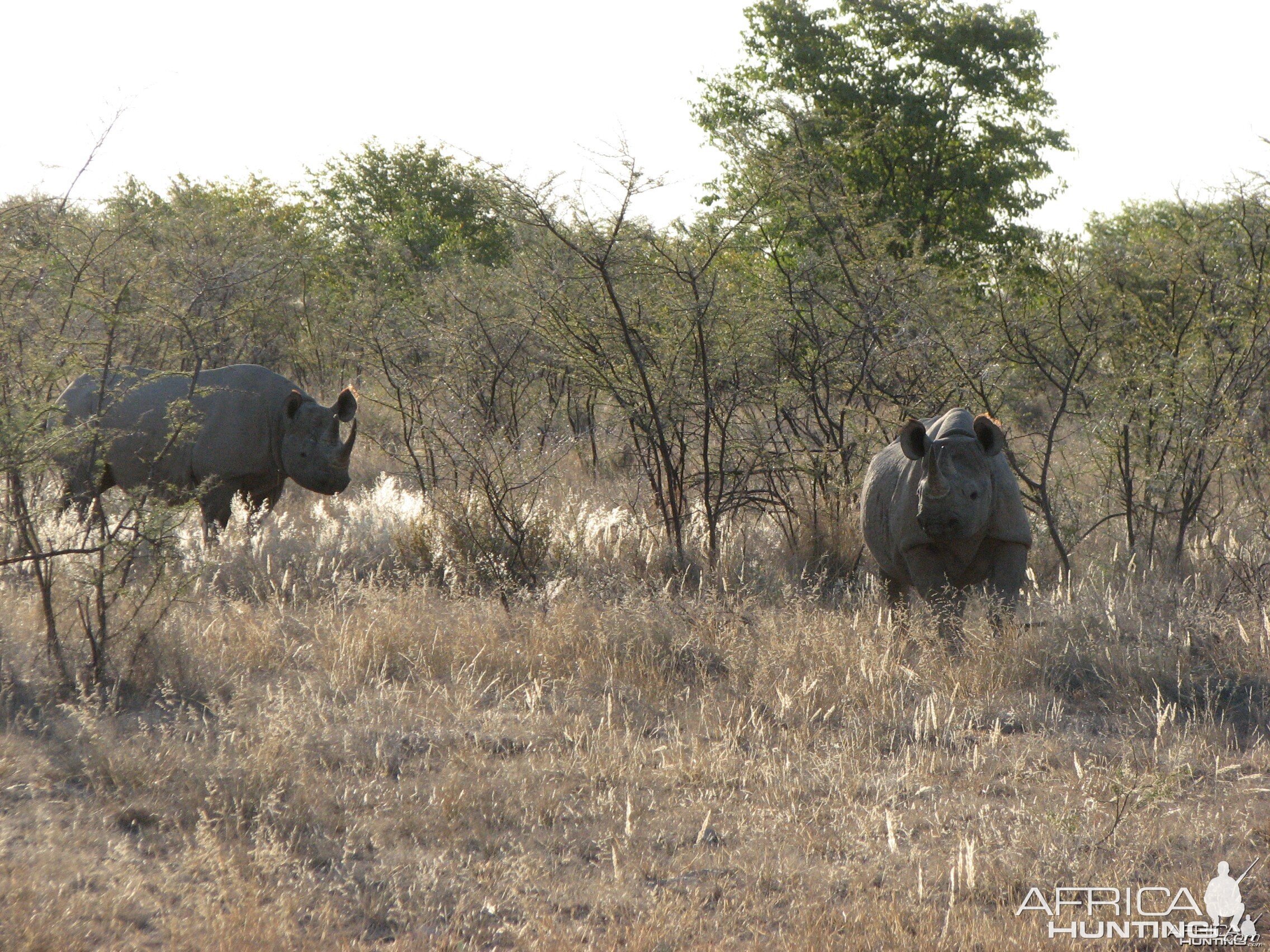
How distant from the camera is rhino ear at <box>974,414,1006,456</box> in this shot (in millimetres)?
6023

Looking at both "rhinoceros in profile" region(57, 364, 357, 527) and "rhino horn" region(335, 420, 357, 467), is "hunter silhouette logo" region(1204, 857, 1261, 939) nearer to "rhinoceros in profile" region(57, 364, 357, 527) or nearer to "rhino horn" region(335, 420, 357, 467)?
"rhino horn" region(335, 420, 357, 467)

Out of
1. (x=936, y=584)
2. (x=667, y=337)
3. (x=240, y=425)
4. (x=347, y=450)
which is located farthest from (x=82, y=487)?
(x=936, y=584)

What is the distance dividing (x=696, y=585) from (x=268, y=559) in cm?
299

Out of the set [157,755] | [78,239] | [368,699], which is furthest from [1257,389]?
[78,239]

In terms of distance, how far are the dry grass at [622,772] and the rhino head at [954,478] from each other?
572 millimetres

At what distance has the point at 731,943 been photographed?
3539 millimetres

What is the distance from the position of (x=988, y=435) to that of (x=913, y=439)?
0.45 meters

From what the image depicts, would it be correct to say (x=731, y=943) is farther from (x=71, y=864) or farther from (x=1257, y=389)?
(x=1257, y=389)

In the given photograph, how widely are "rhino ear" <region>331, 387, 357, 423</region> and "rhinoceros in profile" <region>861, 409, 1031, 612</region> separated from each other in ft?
16.0

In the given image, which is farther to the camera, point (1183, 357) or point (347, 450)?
point (347, 450)

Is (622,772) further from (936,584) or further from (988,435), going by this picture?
(988,435)

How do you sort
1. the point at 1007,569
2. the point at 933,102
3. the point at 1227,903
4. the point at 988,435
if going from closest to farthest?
the point at 1227,903
the point at 988,435
the point at 1007,569
the point at 933,102

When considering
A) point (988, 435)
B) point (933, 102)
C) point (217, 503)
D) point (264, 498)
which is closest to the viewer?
point (988, 435)

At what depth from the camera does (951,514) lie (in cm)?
583
